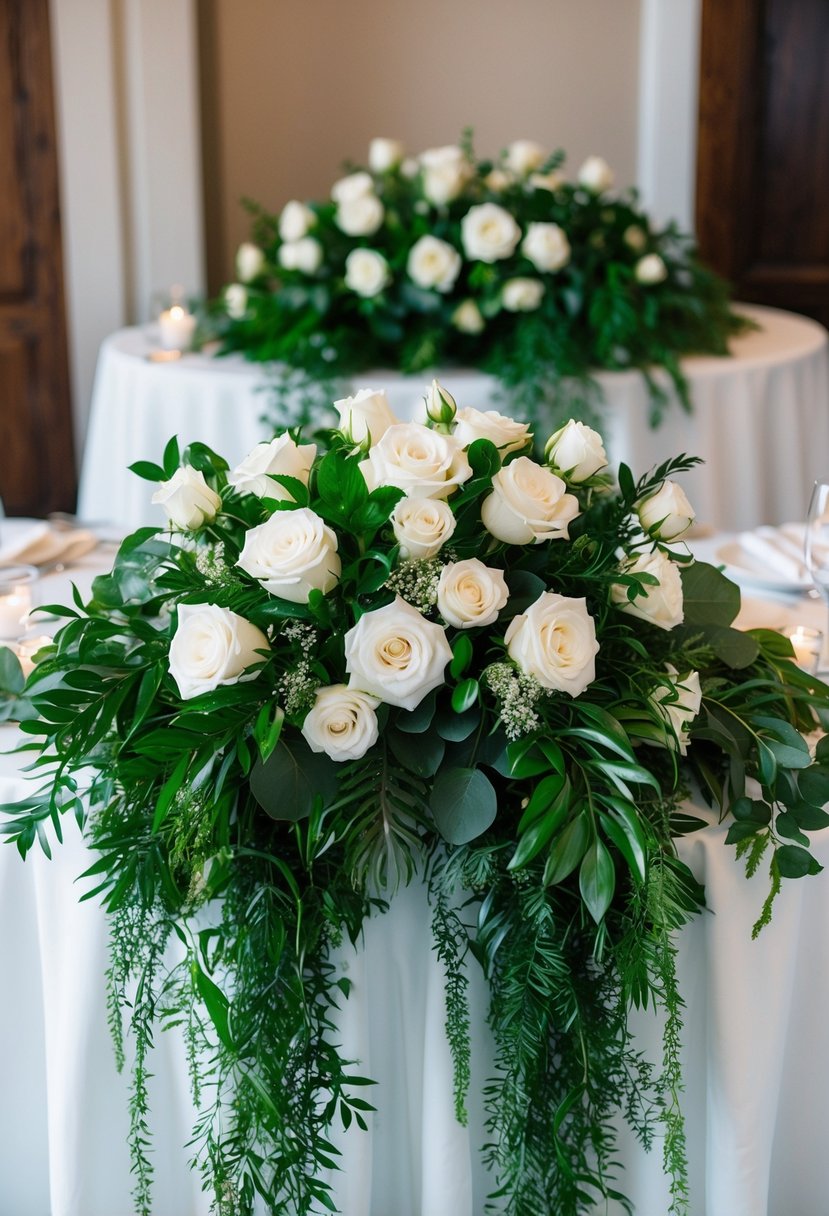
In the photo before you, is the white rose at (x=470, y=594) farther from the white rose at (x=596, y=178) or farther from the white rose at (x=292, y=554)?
the white rose at (x=596, y=178)

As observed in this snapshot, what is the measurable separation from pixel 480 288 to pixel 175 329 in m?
0.80

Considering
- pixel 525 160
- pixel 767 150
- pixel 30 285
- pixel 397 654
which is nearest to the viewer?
pixel 397 654

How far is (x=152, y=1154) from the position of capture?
52.9 inches

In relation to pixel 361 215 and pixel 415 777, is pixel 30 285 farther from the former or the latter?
pixel 415 777

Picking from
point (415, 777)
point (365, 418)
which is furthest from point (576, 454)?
point (415, 777)

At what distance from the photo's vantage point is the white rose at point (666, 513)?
47.2 inches

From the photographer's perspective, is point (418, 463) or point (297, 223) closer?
point (418, 463)

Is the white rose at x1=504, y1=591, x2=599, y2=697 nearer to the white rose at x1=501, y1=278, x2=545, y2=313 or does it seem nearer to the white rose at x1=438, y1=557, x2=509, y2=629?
the white rose at x1=438, y1=557, x2=509, y2=629

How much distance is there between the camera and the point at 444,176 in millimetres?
3354

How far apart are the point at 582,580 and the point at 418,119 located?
469 cm

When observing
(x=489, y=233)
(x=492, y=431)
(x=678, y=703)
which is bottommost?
(x=678, y=703)

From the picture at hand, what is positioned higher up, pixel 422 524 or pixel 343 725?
pixel 422 524

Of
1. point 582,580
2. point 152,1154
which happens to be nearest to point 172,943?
point 152,1154

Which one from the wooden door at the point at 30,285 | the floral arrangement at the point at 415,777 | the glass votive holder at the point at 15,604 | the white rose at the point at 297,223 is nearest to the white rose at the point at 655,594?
the floral arrangement at the point at 415,777
